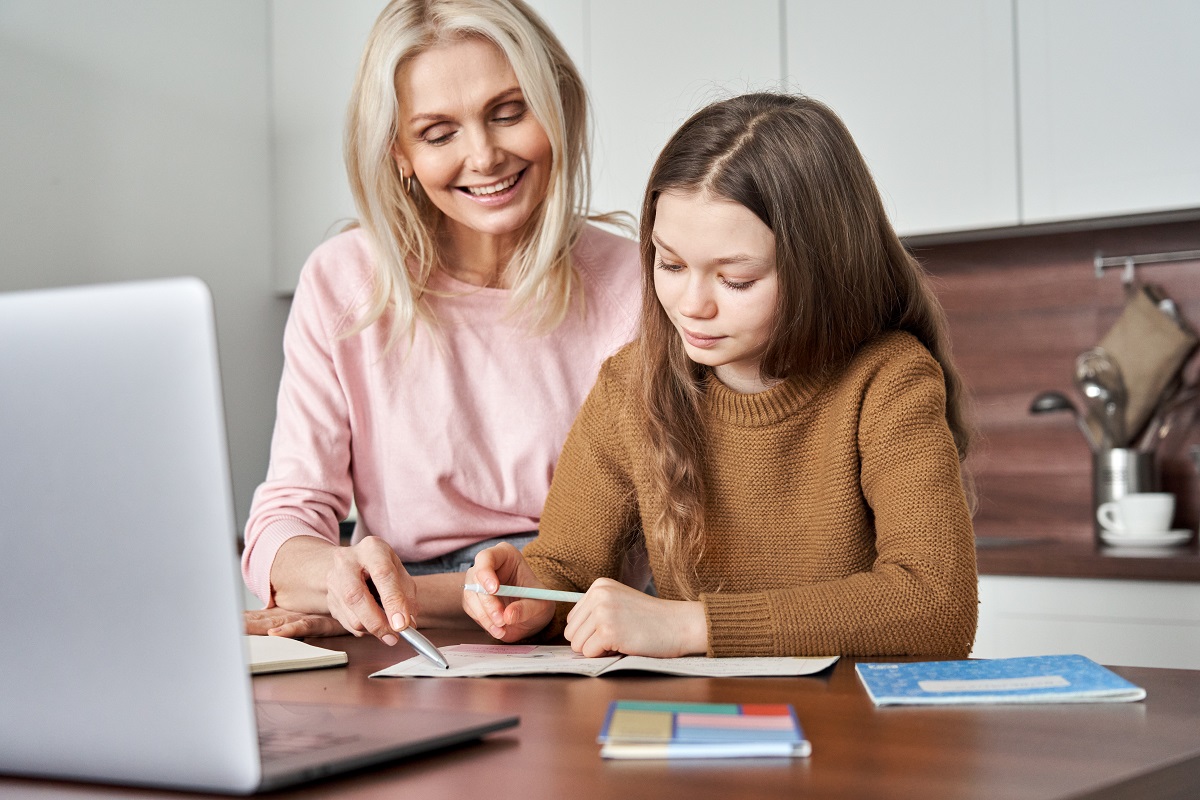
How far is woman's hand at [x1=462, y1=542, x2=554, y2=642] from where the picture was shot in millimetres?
1123

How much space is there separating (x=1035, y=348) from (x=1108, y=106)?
60 cm

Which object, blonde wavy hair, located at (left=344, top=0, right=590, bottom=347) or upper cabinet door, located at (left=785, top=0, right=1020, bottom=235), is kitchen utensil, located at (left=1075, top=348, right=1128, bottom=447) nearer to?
upper cabinet door, located at (left=785, top=0, right=1020, bottom=235)

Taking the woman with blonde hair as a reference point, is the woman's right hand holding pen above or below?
below

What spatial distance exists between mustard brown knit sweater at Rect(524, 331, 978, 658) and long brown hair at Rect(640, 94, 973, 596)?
0.08 feet

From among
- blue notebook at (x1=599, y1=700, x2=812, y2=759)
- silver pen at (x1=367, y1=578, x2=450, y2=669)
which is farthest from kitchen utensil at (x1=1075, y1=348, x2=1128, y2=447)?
blue notebook at (x1=599, y1=700, x2=812, y2=759)

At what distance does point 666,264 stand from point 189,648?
0.80m

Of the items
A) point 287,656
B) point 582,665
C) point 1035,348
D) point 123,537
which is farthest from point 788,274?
point 1035,348

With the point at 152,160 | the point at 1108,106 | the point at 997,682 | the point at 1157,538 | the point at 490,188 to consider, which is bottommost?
the point at 1157,538

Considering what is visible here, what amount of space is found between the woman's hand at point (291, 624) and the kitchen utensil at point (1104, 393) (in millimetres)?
1799

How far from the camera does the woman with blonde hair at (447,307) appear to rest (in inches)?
59.3

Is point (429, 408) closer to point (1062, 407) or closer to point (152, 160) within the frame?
point (1062, 407)

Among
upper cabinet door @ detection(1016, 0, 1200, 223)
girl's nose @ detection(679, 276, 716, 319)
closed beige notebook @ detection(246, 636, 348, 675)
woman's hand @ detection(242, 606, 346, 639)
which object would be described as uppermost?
upper cabinet door @ detection(1016, 0, 1200, 223)

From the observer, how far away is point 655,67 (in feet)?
9.35

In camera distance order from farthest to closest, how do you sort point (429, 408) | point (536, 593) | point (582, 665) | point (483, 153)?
1. point (429, 408)
2. point (483, 153)
3. point (536, 593)
4. point (582, 665)
